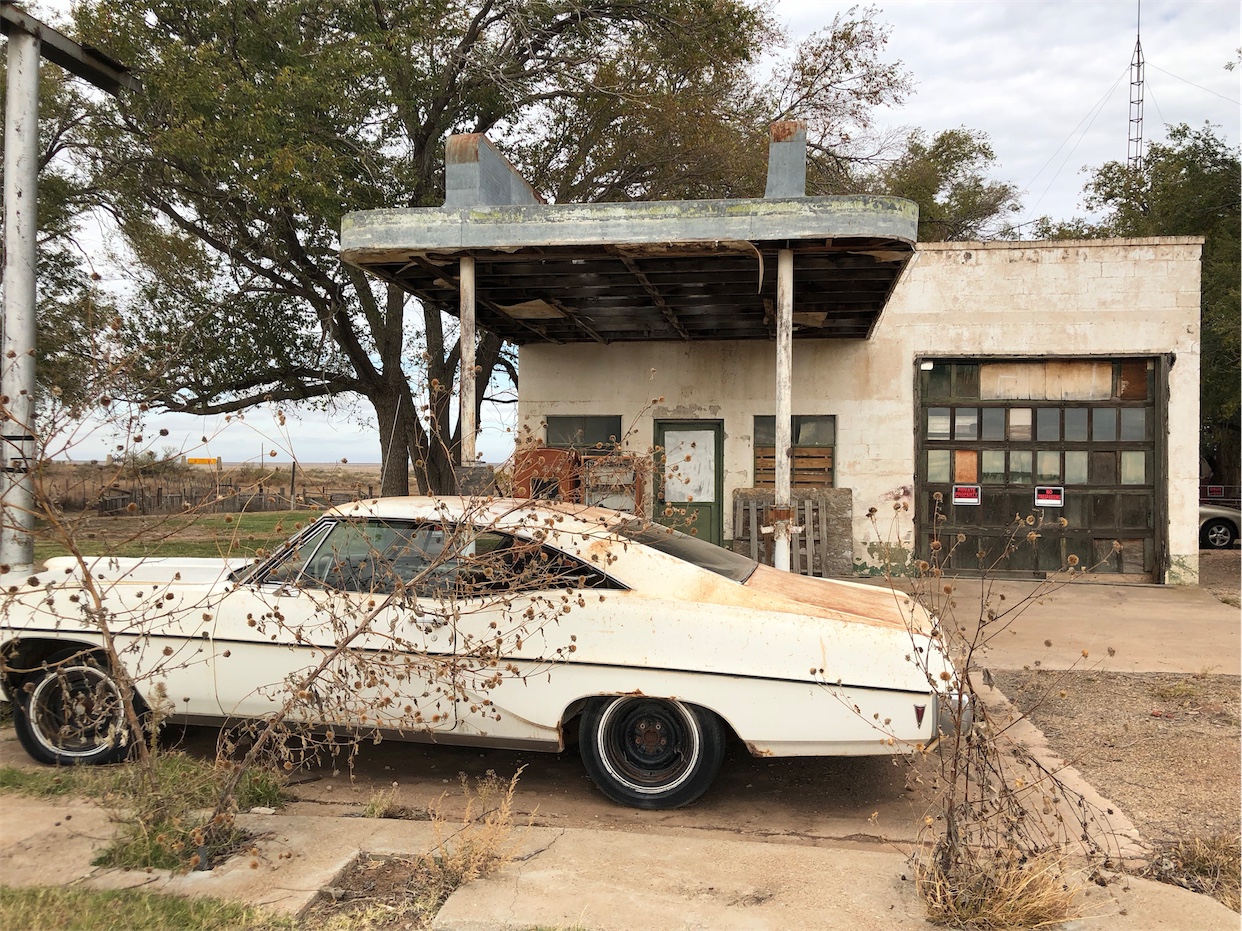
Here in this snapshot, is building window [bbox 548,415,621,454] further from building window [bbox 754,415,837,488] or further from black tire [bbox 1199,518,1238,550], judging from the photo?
black tire [bbox 1199,518,1238,550]

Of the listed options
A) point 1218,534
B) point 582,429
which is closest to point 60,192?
point 582,429

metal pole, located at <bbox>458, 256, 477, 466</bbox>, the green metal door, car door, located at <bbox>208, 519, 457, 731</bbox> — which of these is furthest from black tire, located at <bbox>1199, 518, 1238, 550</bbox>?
car door, located at <bbox>208, 519, 457, 731</bbox>

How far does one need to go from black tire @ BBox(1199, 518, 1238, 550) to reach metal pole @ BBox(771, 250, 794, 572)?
14.0 m

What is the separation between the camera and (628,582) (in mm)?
4469

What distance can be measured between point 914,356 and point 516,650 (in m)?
9.20

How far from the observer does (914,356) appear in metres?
12.2

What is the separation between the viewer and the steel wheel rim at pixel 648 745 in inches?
Answer: 172

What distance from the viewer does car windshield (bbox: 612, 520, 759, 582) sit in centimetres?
474

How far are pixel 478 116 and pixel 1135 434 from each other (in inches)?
437

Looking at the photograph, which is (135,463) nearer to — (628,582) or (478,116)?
(628,582)

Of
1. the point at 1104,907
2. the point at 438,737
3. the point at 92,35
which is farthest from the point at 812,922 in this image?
the point at 92,35

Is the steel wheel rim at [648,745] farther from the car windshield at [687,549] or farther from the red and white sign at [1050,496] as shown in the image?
the red and white sign at [1050,496]

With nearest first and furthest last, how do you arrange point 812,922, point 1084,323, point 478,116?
point 812,922 → point 1084,323 → point 478,116

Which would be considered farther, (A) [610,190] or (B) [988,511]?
(A) [610,190]
